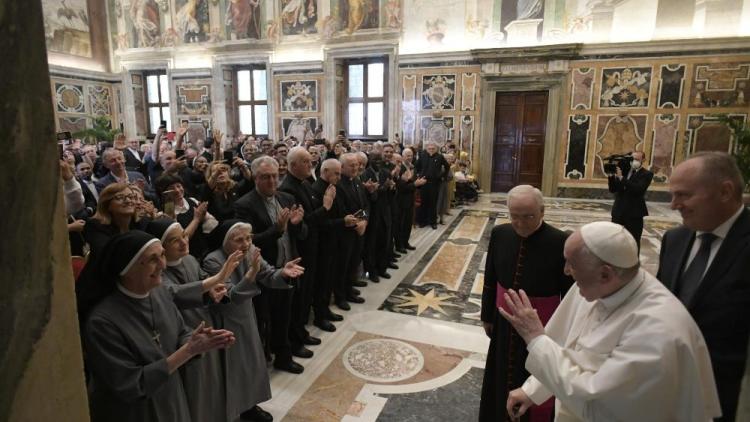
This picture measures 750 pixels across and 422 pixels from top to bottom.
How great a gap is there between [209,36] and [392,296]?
13.8 m

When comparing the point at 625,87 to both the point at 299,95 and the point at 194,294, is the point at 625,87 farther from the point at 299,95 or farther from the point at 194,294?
the point at 194,294

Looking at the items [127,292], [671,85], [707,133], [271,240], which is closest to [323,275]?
[271,240]

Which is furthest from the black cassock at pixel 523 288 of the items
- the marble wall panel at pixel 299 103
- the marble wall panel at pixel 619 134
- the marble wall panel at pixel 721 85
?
the marble wall panel at pixel 299 103

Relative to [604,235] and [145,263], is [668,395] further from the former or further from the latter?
[145,263]

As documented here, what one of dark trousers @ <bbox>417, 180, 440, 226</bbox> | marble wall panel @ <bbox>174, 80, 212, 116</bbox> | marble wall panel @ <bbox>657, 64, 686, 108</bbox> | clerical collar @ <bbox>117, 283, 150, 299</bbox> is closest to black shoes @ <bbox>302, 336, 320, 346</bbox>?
clerical collar @ <bbox>117, 283, 150, 299</bbox>

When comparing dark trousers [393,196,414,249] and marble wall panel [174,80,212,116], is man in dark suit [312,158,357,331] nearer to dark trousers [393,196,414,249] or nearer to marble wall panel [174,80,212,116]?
dark trousers [393,196,414,249]

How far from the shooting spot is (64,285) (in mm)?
1084

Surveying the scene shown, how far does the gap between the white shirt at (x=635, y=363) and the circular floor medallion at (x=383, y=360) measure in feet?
7.55

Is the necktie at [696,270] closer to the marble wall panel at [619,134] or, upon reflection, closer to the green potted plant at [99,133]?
the marble wall panel at [619,134]

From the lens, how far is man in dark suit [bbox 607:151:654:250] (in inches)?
233

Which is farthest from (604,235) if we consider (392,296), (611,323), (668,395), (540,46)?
(540,46)

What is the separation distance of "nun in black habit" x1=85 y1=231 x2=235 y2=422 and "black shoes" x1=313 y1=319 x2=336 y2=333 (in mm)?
2591

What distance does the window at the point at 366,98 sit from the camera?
48.9 ft

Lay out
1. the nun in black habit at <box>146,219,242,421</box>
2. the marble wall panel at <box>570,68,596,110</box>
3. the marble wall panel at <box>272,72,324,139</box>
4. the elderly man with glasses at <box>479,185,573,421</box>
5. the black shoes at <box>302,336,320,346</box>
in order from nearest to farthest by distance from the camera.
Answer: the nun in black habit at <box>146,219,242,421</box> → the elderly man with glasses at <box>479,185,573,421</box> → the black shoes at <box>302,336,320,346</box> → the marble wall panel at <box>570,68,596,110</box> → the marble wall panel at <box>272,72,324,139</box>
